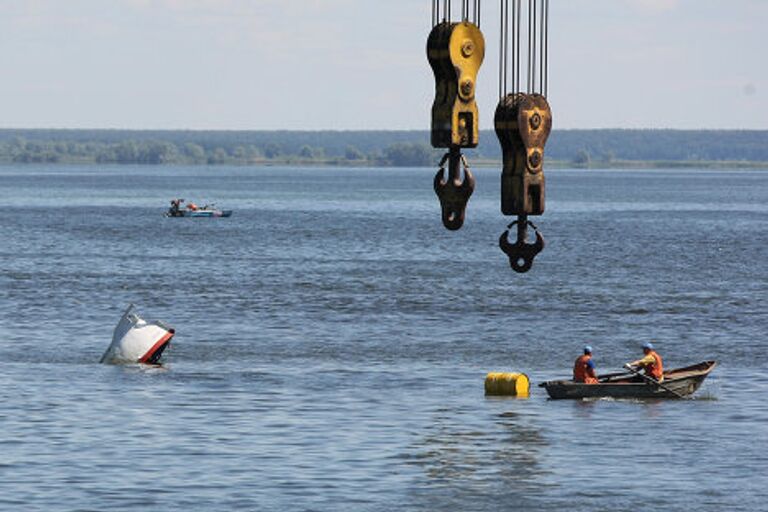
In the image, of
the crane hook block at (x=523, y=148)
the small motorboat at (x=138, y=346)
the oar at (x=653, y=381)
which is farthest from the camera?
the small motorboat at (x=138, y=346)

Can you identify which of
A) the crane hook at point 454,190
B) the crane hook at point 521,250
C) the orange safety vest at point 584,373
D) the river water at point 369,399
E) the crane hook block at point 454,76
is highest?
the crane hook block at point 454,76

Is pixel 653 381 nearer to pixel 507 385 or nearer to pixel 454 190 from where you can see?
pixel 507 385

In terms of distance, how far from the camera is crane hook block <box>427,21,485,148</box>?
23.2 meters

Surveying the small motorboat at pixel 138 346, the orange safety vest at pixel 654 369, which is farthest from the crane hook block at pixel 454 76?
the small motorboat at pixel 138 346

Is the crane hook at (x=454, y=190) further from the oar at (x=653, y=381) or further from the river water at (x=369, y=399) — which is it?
the oar at (x=653, y=381)

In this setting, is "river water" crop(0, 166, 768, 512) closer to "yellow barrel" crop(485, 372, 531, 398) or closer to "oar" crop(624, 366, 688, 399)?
"yellow barrel" crop(485, 372, 531, 398)

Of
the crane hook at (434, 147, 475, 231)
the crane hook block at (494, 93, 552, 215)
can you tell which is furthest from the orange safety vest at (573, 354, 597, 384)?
the crane hook block at (494, 93, 552, 215)

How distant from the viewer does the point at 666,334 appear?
92.1 meters

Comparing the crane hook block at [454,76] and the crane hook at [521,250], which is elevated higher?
the crane hook block at [454,76]

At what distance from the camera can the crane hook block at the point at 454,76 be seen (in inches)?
912

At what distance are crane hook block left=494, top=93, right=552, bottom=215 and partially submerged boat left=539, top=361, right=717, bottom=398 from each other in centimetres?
4170

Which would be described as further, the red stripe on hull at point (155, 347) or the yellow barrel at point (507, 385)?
the red stripe on hull at point (155, 347)

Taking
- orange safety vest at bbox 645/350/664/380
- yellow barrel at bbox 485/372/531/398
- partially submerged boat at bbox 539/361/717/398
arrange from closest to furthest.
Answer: partially submerged boat at bbox 539/361/717/398, orange safety vest at bbox 645/350/664/380, yellow barrel at bbox 485/372/531/398

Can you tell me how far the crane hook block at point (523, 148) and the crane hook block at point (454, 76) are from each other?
0.45 m
